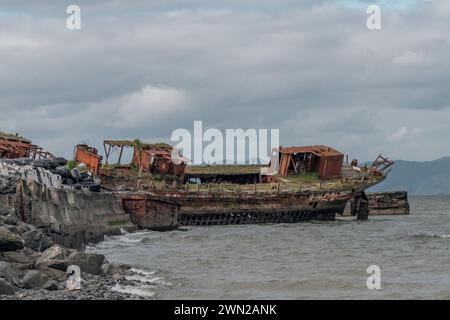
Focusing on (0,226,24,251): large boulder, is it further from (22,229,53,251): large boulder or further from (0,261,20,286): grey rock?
(22,229,53,251): large boulder

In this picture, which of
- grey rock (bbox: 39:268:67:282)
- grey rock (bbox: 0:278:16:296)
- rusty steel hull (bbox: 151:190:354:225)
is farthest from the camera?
rusty steel hull (bbox: 151:190:354:225)

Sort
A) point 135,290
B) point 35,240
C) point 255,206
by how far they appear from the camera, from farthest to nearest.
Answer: point 255,206 → point 35,240 → point 135,290

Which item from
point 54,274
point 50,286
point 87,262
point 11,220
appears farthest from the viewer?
point 11,220

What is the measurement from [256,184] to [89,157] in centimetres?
1319

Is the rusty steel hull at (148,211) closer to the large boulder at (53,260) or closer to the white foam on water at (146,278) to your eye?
the white foam on water at (146,278)

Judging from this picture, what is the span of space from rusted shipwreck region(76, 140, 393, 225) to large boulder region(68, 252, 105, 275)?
34400mm

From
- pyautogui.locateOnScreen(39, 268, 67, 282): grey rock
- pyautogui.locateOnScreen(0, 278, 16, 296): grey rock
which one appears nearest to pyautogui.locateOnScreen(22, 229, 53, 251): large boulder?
pyautogui.locateOnScreen(39, 268, 67, 282): grey rock

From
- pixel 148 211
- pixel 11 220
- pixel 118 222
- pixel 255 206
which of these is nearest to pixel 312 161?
pixel 255 206

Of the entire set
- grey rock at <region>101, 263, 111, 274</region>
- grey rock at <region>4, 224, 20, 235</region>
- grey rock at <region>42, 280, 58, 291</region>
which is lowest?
grey rock at <region>101, 263, 111, 274</region>

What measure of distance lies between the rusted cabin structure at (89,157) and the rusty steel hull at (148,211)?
11688 millimetres

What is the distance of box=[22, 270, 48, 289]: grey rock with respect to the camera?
18828 millimetres

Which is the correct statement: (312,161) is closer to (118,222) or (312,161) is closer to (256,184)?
(256,184)

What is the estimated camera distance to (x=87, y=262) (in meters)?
22.4

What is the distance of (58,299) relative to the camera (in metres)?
17.7
